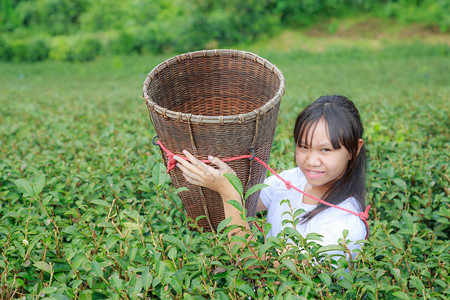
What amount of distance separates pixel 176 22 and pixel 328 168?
12320 millimetres

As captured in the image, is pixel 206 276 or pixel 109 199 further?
pixel 109 199

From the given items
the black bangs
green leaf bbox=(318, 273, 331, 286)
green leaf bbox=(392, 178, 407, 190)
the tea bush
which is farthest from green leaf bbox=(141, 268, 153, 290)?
green leaf bbox=(392, 178, 407, 190)

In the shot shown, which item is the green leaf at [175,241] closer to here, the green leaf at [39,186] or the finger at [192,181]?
the finger at [192,181]

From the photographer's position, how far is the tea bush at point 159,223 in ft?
4.09

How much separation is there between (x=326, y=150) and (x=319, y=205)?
0.86ft

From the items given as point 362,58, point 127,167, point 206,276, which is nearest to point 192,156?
point 206,276

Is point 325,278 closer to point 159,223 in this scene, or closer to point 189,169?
point 189,169

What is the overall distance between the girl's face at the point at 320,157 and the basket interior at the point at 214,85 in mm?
271

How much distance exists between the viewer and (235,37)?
1298 centimetres

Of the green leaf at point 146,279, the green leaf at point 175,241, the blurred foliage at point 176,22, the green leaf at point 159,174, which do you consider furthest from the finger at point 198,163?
the blurred foliage at point 176,22

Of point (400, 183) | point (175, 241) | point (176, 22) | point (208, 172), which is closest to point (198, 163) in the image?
point (208, 172)

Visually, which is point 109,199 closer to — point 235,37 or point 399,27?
point 235,37

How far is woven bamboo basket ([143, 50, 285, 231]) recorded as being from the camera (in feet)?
4.75

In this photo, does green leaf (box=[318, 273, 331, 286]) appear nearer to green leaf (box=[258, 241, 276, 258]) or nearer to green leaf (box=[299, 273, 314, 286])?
green leaf (box=[299, 273, 314, 286])
